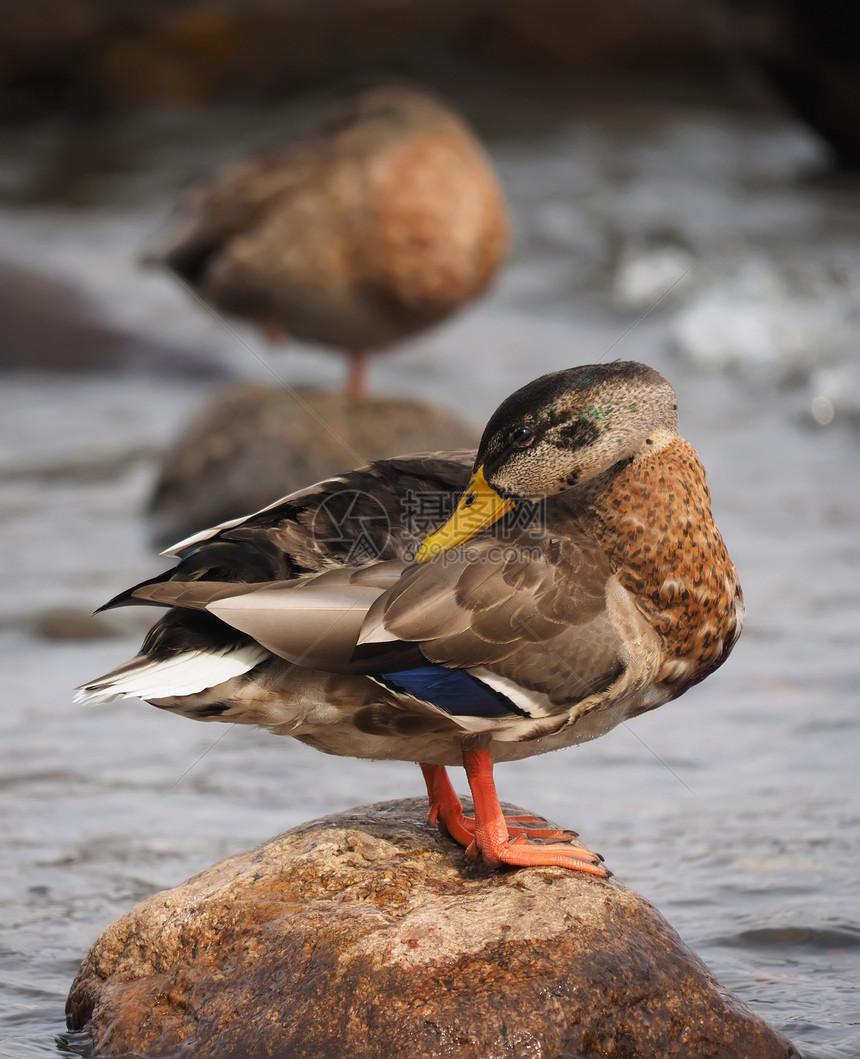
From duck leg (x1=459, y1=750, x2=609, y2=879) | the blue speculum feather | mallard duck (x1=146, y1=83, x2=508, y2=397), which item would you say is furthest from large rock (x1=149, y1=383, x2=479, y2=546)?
the blue speculum feather

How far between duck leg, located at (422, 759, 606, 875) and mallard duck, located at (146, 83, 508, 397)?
13.2 ft

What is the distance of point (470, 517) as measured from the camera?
361cm

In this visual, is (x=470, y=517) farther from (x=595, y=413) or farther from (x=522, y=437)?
(x=595, y=413)

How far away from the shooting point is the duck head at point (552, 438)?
3.61 m

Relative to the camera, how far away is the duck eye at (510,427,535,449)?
11.8 feet

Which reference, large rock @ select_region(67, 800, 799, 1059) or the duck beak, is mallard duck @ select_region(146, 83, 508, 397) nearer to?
the duck beak

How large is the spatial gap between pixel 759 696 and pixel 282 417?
8.84 ft

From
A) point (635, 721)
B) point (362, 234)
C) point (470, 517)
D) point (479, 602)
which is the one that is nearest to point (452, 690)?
point (479, 602)

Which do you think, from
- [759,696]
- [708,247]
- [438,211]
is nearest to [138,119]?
[708,247]

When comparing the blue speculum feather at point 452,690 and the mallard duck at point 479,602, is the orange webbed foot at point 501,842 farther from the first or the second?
the blue speculum feather at point 452,690

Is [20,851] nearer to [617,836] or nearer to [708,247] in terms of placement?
[617,836]

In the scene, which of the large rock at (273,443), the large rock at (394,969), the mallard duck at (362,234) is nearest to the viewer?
the large rock at (394,969)

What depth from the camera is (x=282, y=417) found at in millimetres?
7402

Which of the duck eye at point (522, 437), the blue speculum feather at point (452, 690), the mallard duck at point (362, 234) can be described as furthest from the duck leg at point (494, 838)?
the mallard duck at point (362, 234)
